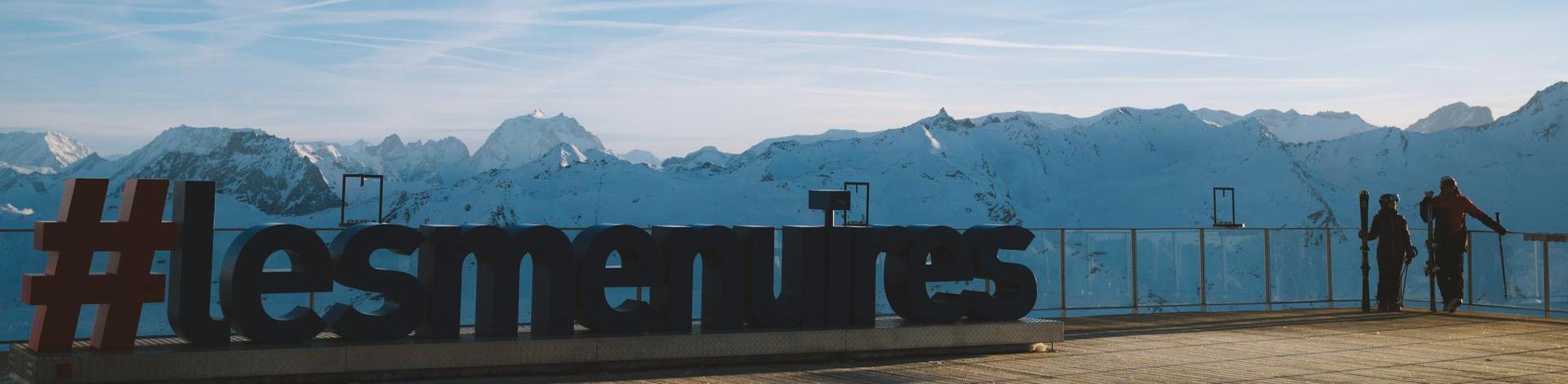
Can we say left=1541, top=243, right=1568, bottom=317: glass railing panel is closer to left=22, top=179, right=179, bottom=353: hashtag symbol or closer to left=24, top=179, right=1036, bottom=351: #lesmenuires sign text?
left=24, top=179, right=1036, bottom=351: #lesmenuires sign text

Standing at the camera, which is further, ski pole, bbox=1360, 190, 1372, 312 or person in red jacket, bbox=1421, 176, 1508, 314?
ski pole, bbox=1360, 190, 1372, 312

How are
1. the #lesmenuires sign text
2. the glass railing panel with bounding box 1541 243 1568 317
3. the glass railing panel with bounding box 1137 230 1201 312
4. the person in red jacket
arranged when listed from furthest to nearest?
the glass railing panel with bounding box 1137 230 1201 312 < the glass railing panel with bounding box 1541 243 1568 317 < the person in red jacket < the #lesmenuires sign text

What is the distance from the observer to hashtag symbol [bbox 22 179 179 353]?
8.73m

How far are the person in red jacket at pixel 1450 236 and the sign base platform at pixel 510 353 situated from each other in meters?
6.72

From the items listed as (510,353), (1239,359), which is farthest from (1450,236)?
→ (510,353)

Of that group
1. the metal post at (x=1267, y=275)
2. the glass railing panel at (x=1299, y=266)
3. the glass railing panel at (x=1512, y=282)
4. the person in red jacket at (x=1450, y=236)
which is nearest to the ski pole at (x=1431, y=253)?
the person in red jacket at (x=1450, y=236)

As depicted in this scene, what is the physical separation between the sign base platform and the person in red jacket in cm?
672

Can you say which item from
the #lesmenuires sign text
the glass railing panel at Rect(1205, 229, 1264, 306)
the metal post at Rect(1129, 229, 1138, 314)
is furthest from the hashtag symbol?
the glass railing panel at Rect(1205, 229, 1264, 306)

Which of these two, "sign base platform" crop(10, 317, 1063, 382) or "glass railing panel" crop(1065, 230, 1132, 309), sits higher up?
"glass railing panel" crop(1065, 230, 1132, 309)

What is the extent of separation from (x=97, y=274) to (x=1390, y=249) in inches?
542

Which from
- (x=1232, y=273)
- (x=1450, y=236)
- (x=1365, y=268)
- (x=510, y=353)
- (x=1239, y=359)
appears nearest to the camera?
(x=510, y=353)

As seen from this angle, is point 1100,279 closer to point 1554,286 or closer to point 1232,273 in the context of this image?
point 1554,286

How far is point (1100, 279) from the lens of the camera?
858 inches

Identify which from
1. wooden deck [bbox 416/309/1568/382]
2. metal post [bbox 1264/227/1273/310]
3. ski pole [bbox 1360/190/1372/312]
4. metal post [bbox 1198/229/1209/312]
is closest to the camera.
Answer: wooden deck [bbox 416/309/1568/382]
